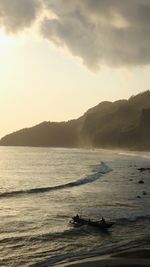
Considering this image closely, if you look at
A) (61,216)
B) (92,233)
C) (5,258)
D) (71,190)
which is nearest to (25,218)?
(61,216)

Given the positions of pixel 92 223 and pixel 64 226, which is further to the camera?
pixel 64 226

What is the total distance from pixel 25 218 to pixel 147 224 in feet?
22.6

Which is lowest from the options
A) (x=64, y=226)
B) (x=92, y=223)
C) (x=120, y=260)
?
(x=120, y=260)

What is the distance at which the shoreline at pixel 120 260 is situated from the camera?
15.6m

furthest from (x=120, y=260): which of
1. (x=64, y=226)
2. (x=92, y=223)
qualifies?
(x=64, y=226)

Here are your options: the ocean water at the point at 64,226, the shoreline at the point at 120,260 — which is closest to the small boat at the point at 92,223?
the ocean water at the point at 64,226

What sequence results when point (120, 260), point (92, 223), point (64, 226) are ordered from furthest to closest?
point (64, 226), point (92, 223), point (120, 260)

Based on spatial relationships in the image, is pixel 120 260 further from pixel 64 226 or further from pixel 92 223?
pixel 64 226

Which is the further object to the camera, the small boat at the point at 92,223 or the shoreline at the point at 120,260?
the small boat at the point at 92,223

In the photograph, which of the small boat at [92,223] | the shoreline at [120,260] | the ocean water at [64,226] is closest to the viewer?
the shoreline at [120,260]

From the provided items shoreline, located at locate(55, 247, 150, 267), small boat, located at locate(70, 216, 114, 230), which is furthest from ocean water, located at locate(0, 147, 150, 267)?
shoreline, located at locate(55, 247, 150, 267)

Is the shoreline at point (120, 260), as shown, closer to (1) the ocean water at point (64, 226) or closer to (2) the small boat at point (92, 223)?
(1) the ocean water at point (64, 226)

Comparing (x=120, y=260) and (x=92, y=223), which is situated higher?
(x=92, y=223)

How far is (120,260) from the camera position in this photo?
16.2 metres
